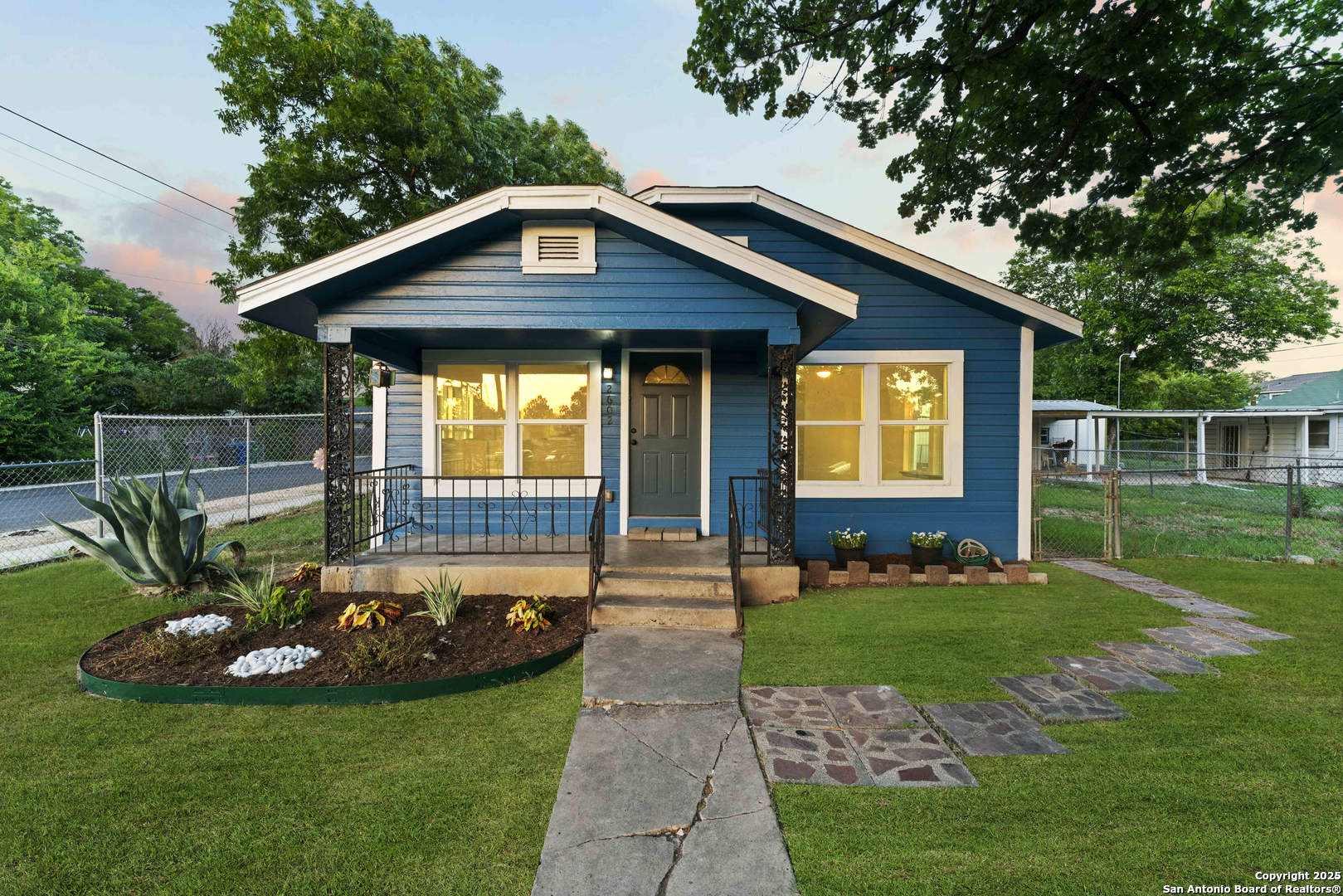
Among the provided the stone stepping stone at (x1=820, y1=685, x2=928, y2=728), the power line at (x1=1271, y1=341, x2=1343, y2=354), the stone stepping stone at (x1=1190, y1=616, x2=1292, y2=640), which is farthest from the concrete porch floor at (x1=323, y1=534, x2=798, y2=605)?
the power line at (x1=1271, y1=341, x2=1343, y2=354)

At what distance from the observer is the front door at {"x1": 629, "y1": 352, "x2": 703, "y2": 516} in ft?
22.1

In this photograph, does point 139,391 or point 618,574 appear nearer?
point 618,574

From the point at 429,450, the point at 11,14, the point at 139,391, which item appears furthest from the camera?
the point at 139,391

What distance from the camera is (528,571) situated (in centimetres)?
512

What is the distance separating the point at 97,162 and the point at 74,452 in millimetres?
8769

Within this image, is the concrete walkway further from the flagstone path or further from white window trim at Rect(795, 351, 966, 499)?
white window trim at Rect(795, 351, 966, 499)

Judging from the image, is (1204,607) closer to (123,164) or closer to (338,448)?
(338,448)

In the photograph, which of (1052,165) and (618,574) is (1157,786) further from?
(1052,165)

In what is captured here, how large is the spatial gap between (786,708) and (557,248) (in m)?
4.31

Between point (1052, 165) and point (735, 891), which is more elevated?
point (1052, 165)

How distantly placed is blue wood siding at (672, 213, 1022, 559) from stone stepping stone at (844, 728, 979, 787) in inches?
154

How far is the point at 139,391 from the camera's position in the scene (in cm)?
2144

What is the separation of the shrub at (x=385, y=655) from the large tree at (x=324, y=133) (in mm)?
9303

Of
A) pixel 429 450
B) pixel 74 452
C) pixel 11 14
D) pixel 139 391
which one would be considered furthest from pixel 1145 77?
pixel 139 391
